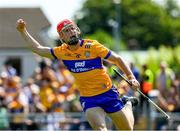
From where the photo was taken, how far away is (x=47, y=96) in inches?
817

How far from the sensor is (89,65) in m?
13.1

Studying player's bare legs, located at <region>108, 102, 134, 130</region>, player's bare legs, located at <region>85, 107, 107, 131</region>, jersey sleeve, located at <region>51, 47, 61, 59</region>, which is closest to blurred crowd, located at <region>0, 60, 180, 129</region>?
player's bare legs, located at <region>108, 102, 134, 130</region>

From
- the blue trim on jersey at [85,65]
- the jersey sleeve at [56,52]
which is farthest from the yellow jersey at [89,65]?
the jersey sleeve at [56,52]

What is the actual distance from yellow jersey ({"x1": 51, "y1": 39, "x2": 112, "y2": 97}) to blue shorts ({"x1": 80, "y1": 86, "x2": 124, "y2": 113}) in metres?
Answer: 0.07

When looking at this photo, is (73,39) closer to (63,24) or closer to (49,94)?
(63,24)

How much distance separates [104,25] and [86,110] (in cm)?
10425

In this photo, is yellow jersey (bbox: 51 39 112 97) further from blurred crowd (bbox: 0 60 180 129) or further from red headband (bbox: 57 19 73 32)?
blurred crowd (bbox: 0 60 180 129)

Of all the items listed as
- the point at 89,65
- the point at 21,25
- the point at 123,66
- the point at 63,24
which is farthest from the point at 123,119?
the point at 21,25

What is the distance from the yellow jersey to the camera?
1308 cm

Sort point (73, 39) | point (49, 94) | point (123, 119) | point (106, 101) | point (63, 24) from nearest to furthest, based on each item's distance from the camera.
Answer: point (73, 39) < point (63, 24) < point (106, 101) < point (123, 119) < point (49, 94)

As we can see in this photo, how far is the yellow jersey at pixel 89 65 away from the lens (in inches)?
515

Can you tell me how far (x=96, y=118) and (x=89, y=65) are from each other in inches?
33.5

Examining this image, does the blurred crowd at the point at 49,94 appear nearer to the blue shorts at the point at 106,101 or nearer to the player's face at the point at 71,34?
the blue shorts at the point at 106,101

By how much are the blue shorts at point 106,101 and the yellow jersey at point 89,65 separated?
7 centimetres
